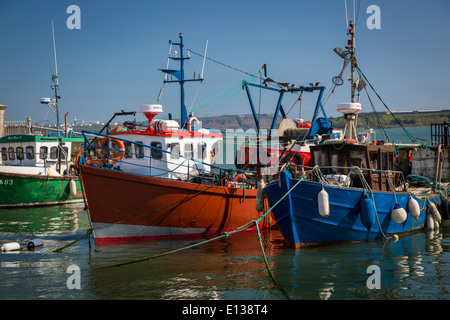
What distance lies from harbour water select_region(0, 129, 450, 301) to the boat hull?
1.48 ft

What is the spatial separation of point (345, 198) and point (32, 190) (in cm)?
1649

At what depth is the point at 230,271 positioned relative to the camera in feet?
33.6

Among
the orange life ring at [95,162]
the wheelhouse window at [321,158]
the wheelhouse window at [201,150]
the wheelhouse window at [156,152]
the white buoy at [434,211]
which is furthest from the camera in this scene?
the wheelhouse window at [201,150]

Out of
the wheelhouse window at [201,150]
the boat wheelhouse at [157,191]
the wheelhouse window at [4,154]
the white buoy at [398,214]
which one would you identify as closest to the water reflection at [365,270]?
the white buoy at [398,214]

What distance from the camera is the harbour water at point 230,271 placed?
8.66m

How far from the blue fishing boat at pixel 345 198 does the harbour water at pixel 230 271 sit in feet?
1.42

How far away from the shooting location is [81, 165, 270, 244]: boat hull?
1281 centimetres

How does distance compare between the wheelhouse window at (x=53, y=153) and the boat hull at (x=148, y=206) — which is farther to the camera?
the wheelhouse window at (x=53, y=153)

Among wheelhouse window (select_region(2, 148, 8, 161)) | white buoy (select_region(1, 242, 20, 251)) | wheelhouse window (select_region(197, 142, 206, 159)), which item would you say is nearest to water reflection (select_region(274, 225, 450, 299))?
wheelhouse window (select_region(197, 142, 206, 159))

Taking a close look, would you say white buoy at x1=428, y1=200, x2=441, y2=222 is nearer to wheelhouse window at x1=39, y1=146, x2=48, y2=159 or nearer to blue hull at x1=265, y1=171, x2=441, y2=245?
blue hull at x1=265, y1=171, x2=441, y2=245

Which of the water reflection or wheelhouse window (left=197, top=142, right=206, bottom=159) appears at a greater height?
wheelhouse window (left=197, top=142, right=206, bottom=159)

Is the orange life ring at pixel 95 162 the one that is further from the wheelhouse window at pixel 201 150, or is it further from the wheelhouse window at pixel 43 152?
the wheelhouse window at pixel 43 152

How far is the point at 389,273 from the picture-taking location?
989 cm
